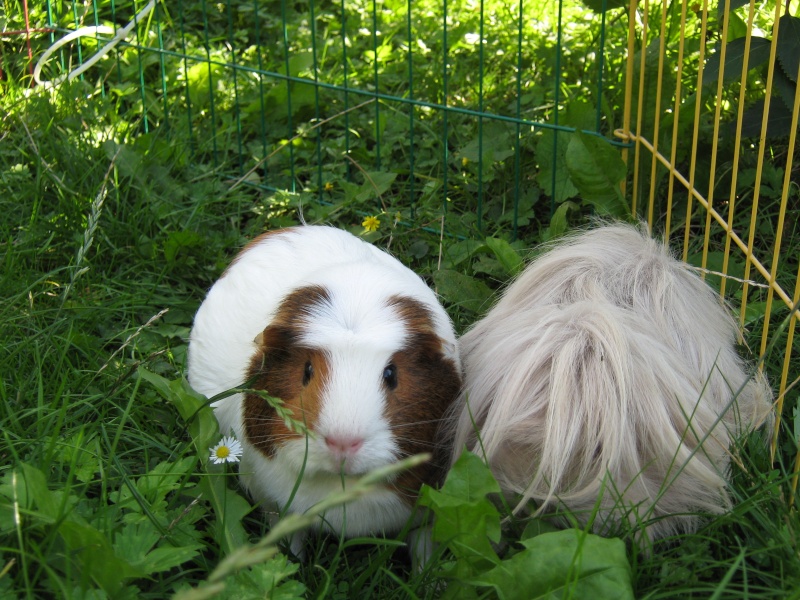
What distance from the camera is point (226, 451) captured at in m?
1.85

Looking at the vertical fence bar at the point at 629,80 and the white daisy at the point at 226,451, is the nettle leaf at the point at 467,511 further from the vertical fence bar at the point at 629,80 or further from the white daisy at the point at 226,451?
the vertical fence bar at the point at 629,80

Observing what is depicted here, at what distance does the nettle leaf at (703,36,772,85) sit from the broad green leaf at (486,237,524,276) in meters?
0.71

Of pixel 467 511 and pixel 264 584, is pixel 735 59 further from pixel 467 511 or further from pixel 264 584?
pixel 264 584

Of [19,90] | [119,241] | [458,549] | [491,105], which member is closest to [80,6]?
[19,90]

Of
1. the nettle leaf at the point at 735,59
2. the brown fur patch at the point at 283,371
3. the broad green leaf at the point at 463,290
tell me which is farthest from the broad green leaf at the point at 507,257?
the brown fur patch at the point at 283,371

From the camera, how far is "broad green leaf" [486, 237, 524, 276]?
258 centimetres

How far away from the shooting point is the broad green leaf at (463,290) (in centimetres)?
262

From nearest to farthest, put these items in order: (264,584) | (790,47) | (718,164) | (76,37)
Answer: (264,584)
(790,47)
(718,164)
(76,37)

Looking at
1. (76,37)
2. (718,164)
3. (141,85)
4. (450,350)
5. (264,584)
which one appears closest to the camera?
(264,584)

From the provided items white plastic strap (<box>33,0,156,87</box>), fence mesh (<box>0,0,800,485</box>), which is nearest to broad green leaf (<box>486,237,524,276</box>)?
fence mesh (<box>0,0,800,485</box>)

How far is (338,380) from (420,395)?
0.22 meters

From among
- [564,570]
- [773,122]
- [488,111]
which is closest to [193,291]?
[488,111]

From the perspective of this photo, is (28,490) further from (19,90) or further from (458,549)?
(19,90)

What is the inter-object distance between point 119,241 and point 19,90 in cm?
104
